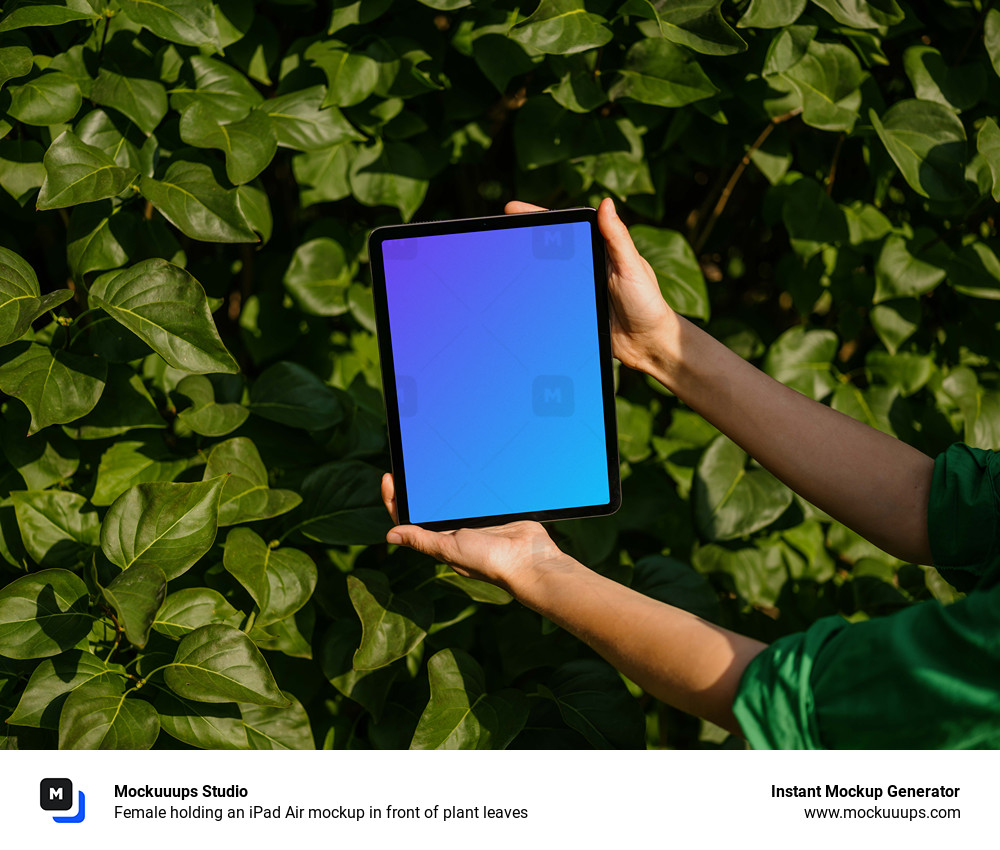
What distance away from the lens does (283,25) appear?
57.5 inches

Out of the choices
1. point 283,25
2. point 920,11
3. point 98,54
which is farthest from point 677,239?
point 98,54

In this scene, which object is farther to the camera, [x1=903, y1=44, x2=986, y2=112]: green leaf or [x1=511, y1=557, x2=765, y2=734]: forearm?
[x1=903, y1=44, x2=986, y2=112]: green leaf

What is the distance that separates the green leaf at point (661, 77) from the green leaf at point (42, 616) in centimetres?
108

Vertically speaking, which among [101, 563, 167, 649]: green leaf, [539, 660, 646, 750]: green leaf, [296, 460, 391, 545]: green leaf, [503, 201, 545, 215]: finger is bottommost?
[539, 660, 646, 750]: green leaf

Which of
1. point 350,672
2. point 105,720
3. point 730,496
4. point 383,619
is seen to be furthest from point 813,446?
point 105,720

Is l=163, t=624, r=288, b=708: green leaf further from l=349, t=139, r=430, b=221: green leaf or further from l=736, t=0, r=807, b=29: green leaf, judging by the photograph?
l=736, t=0, r=807, b=29: green leaf

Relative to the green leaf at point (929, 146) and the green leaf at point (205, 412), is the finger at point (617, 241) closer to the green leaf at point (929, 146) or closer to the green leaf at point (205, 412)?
the green leaf at point (929, 146)

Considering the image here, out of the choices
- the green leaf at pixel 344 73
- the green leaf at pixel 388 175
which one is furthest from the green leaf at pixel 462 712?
the green leaf at pixel 344 73

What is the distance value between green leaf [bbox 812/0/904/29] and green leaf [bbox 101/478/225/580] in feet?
3.68

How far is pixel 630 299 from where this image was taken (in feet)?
3.76

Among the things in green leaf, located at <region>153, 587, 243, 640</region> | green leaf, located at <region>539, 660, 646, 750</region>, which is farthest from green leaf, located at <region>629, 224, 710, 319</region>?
green leaf, located at <region>153, 587, 243, 640</region>

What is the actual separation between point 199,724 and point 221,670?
0.12 meters

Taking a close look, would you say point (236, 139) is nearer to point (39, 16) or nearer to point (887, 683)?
point (39, 16)
